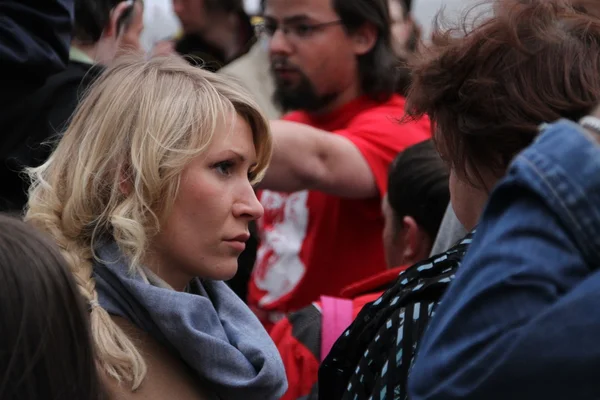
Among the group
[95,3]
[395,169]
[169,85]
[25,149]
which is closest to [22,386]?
[169,85]

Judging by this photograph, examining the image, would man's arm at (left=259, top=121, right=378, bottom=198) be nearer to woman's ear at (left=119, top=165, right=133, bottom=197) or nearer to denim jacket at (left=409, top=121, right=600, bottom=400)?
woman's ear at (left=119, top=165, right=133, bottom=197)

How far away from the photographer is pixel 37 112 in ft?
8.37

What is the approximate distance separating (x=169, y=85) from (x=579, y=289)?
112cm

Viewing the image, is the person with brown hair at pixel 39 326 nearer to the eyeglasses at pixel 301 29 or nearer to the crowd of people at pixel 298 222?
the crowd of people at pixel 298 222

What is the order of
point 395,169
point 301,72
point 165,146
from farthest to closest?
1. point 301,72
2. point 395,169
3. point 165,146

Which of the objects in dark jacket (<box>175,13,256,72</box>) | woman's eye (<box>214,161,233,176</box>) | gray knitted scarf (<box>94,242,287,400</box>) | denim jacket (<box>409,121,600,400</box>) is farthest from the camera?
dark jacket (<box>175,13,256,72</box>)

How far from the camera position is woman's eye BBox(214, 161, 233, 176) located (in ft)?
6.27

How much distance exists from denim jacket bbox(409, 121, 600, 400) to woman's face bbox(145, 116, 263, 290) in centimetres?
87

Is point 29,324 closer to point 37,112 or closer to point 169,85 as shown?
point 169,85

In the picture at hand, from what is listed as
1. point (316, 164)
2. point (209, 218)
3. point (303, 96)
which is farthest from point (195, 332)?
point (303, 96)

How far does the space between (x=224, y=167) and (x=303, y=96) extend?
1.71 m

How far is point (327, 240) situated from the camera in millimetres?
3273

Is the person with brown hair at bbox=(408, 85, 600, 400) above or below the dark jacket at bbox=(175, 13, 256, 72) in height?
above

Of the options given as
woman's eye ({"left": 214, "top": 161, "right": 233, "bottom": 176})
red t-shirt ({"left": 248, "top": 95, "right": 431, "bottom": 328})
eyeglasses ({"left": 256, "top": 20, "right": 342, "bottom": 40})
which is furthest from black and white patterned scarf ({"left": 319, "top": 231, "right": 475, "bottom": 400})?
eyeglasses ({"left": 256, "top": 20, "right": 342, "bottom": 40})
